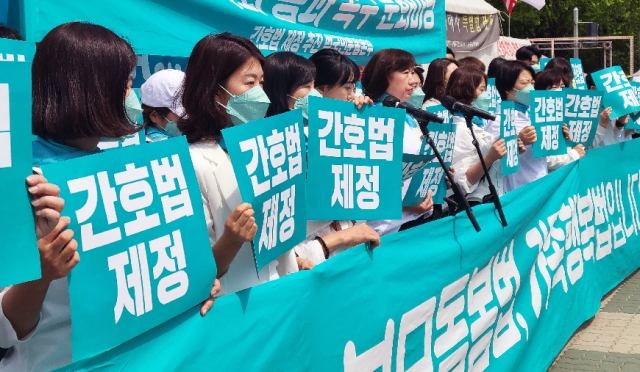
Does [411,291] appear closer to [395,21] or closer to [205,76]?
[205,76]

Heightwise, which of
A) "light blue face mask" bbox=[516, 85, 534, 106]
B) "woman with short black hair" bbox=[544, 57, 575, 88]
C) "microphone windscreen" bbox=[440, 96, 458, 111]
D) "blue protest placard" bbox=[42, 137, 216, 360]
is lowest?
"blue protest placard" bbox=[42, 137, 216, 360]

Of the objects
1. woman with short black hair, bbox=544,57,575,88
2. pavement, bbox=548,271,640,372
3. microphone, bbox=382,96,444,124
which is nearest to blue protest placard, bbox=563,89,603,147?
woman with short black hair, bbox=544,57,575,88

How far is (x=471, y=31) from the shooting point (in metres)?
16.2

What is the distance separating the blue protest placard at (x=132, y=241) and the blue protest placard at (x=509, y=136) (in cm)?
308

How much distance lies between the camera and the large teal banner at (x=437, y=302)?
227cm

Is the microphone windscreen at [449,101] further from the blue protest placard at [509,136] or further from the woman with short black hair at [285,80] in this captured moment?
the woman with short black hair at [285,80]

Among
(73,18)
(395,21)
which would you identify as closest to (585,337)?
(395,21)

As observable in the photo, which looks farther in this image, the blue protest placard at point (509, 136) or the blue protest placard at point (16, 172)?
the blue protest placard at point (509, 136)

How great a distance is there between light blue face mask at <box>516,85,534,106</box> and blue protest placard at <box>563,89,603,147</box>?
0.26m

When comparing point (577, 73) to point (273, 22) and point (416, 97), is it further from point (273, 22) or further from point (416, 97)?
point (273, 22)

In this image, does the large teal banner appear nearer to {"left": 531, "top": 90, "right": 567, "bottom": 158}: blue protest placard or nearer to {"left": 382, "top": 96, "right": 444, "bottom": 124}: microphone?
{"left": 531, "top": 90, "right": 567, "bottom": 158}: blue protest placard

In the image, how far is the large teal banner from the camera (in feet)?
7.46

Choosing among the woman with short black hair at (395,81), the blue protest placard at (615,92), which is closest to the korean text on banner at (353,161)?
the woman with short black hair at (395,81)

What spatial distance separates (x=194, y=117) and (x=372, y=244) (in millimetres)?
818
